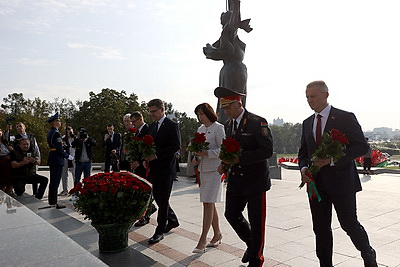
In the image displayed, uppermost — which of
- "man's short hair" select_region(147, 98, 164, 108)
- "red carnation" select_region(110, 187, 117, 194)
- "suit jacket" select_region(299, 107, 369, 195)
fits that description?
"man's short hair" select_region(147, 98, 164, 108)

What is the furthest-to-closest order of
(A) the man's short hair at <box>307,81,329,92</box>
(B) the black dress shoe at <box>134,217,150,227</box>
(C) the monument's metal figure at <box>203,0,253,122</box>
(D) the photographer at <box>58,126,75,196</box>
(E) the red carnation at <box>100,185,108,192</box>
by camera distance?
1. (C) the monument's metal figure at <box>203,0,253,122</box>
2. (D) the photographer at <box>58,126,75,196</box>
3. (B) the black dress shoe at <box>134,217,150,227</box>
4. (E) the red carnation at <box>100,185,108,192</box>
5. (A) the man's short hair at <box>307,81,329,92</box>

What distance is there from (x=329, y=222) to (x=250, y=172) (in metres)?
0.87

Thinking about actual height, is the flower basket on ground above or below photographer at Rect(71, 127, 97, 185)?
below

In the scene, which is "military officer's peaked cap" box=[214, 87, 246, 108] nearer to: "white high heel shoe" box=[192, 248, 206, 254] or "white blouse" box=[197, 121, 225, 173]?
"white blouse" box=[197, 121, 225, 173]

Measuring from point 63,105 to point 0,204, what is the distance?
48.4 meters

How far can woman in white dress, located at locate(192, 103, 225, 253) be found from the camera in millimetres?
4438

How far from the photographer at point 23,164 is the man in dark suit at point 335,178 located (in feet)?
20.5

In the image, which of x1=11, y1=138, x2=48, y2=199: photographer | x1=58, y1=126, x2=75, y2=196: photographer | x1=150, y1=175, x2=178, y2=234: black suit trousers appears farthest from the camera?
x1=58, y1=126, x2=75, y2=196: photographer

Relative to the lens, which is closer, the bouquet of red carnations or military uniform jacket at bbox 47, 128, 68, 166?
the bouquet of red carnations

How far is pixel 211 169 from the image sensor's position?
4.51m

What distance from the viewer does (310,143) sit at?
3.48 meters

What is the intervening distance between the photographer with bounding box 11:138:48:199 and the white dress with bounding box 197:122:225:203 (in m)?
4.77

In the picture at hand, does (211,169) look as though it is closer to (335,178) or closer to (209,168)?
(209,168)

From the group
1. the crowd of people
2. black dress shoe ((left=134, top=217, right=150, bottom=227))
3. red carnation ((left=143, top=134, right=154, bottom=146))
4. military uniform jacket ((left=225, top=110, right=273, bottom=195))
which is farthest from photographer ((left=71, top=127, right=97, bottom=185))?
military uniform jacket ((left=225, top=110, right=273, bottom=195))
